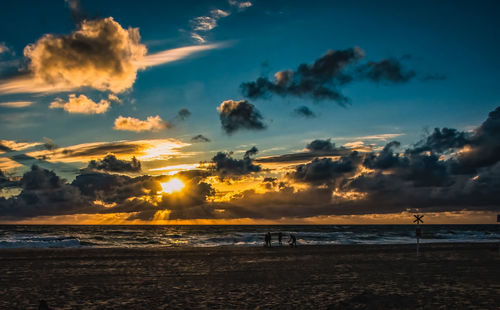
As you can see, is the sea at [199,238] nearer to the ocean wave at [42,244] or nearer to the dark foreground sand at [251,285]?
the ocean wave at [42,244]

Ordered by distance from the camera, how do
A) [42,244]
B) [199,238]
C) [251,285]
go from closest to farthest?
[251,285] → [42,244] → [199,238]

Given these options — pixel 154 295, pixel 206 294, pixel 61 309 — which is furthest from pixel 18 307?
pixel 206 294

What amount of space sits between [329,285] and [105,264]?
696 inches

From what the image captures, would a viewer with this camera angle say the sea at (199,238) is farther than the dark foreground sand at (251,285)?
Yes

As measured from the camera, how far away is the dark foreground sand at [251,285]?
15.0 metres

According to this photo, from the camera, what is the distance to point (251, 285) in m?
19.2

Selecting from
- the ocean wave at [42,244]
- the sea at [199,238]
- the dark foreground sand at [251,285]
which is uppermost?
the dark foreground sand at [251,285]

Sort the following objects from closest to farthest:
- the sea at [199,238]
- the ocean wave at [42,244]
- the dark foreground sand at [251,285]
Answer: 1. the dark foreground sand at [251,285]
2. the ocean wave at [42,244]
3. the sea at [199,238]

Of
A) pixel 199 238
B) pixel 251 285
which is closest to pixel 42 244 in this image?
pixel 199 238

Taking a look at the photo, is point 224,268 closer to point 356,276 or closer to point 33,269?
point 356,276

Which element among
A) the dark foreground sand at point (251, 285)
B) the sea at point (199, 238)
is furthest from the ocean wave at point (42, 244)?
the dark foreground sand at point (251, 285)

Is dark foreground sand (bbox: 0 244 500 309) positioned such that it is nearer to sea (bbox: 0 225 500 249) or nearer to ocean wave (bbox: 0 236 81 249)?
ocean wave (bbox: 0 236 81 249)

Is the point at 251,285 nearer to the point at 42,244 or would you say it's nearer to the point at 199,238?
the point at 42,244

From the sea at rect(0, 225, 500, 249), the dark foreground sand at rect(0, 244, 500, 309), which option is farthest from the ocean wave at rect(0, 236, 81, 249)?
the dark foreground sand at rect(0, 244, 500, 309)
